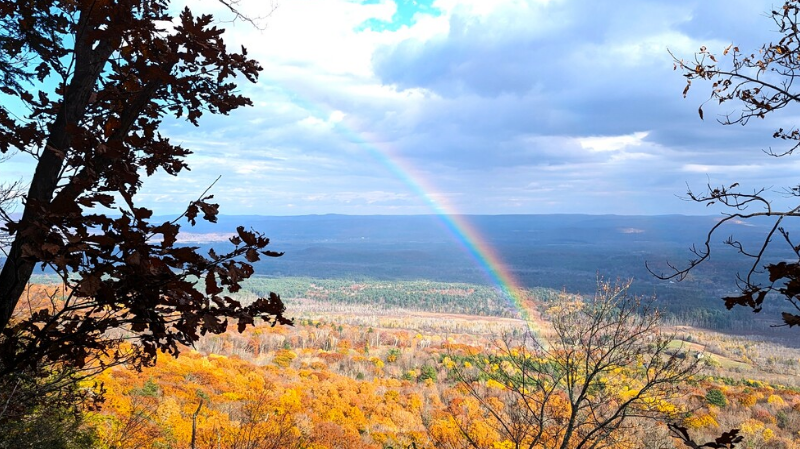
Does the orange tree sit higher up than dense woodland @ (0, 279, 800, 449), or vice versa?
the orange tree

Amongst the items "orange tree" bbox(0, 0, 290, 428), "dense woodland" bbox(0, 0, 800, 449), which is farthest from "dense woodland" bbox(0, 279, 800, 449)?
"orange tree" bbox(0, 0, 290, 428)

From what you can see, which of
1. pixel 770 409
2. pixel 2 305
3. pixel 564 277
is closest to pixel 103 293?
pixel 2 305

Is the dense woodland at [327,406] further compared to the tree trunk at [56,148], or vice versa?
the dense woodland at [327,406]

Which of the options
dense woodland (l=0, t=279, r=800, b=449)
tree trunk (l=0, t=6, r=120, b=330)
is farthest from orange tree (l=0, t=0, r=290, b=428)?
dense woodland (l=0, t=279, r=800, b=449)

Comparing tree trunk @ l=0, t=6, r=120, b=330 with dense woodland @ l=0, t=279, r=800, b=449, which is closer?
tree trunk @ l=0, t=6, r=120, b=330

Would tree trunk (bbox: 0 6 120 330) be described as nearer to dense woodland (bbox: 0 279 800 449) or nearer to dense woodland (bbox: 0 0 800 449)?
dense woodland (bbox: 0 0 800 449)

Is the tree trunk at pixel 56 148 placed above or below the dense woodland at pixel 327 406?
above

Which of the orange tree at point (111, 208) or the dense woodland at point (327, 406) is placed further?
the dense woodland at point (327, 406)

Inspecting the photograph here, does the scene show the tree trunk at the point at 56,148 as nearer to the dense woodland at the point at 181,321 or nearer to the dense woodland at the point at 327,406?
the dense woodland at the point at 181,321

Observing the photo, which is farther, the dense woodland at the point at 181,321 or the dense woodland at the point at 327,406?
the dense woodland at the point at 327,406

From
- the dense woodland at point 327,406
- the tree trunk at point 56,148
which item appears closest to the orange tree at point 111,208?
the tree trunk at point 56,148

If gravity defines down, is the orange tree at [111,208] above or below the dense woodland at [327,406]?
above

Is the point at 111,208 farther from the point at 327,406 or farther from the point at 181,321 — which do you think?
the point at 327,406

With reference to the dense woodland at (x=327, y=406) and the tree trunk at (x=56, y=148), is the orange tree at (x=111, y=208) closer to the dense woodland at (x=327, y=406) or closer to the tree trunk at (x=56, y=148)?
the tree trunk at (x=56, y=148)
